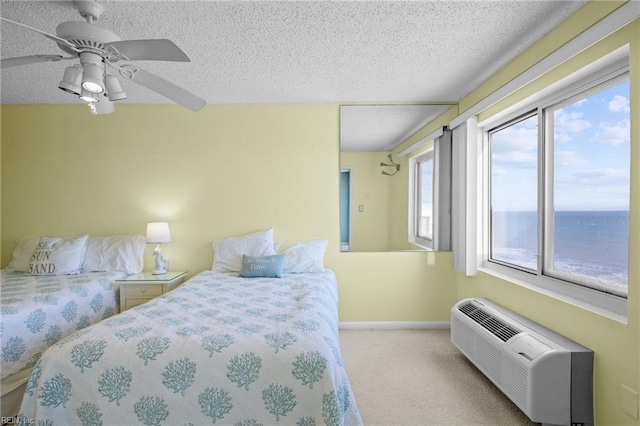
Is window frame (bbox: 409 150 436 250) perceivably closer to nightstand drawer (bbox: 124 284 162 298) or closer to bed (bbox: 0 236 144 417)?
nightstand drawer (bbox: 124 284 162 298)

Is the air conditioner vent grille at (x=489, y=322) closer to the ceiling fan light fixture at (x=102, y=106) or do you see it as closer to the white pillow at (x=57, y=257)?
the ceiling fan light fixture at (x=102, y=106)

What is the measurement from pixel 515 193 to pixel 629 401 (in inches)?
62.2

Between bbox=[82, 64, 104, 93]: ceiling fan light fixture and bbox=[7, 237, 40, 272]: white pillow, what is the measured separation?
2.60 metres

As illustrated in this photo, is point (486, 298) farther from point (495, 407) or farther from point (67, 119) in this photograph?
point (67, 119)

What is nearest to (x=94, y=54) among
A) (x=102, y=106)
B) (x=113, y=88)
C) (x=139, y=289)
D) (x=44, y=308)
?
(x=113, y=88)

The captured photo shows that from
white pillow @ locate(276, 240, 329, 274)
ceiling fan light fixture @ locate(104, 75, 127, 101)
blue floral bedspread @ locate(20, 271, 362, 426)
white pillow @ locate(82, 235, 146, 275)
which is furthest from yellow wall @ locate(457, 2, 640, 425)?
white pillow @ locate(82, 235, 146, 275)

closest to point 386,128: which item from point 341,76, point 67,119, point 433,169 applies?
point 433,169

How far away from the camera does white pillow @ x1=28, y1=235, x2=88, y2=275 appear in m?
3.01

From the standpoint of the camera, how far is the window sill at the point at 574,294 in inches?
66.6

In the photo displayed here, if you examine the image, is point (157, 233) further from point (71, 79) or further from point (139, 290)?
point (71, 79)

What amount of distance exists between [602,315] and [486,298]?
119 centimetres

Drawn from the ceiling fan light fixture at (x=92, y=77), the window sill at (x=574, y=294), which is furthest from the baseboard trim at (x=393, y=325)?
the ceiling fan light fixture at (x=92, y=77)

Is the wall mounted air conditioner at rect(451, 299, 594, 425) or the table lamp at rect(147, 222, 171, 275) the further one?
the table lamp at rect(147, 222, 171, 275)

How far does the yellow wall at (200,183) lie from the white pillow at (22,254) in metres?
0.22
